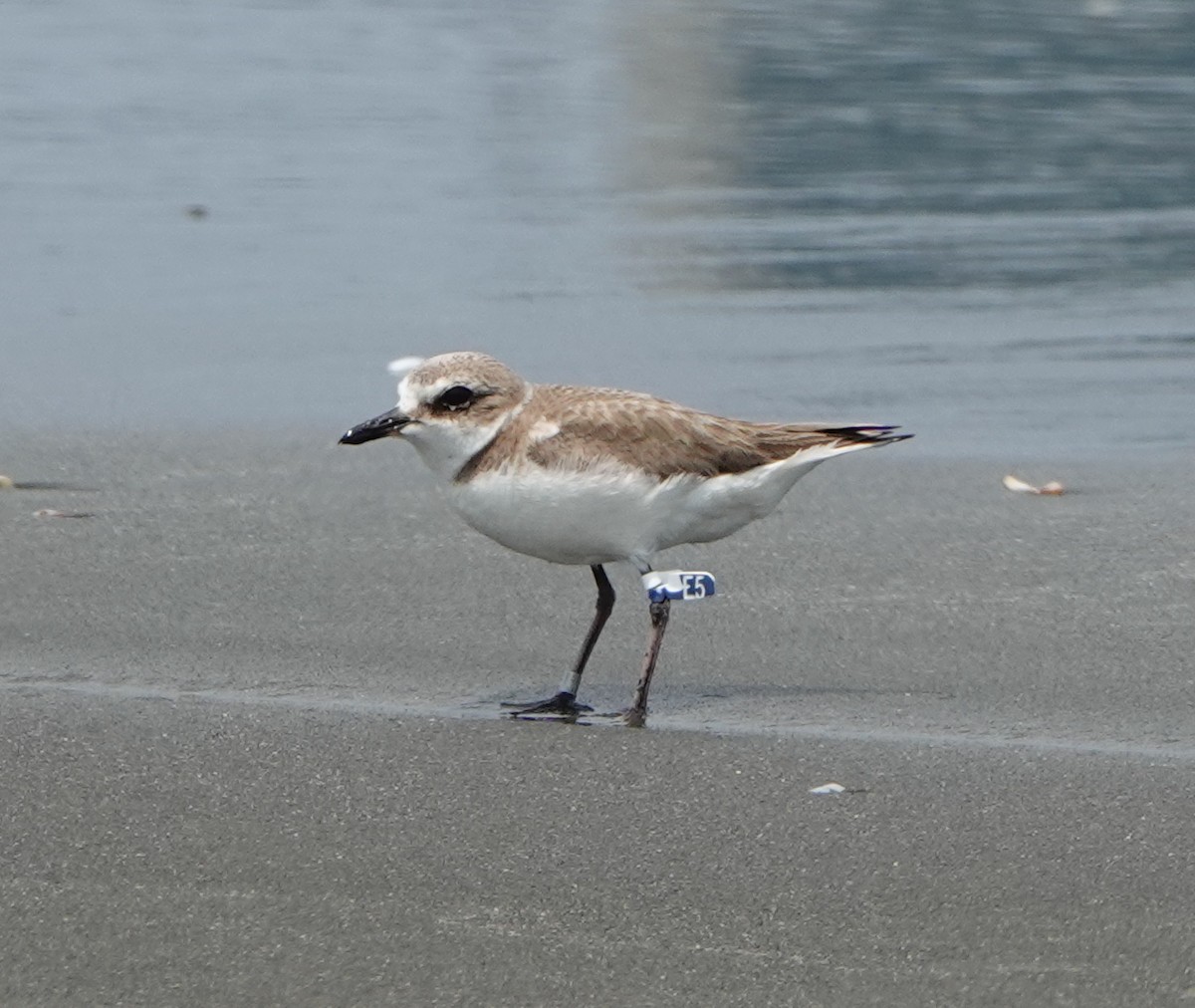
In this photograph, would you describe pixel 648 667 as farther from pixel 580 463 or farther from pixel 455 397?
pixel 455 397

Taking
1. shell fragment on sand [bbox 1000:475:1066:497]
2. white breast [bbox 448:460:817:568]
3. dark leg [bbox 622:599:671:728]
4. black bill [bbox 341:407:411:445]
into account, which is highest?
black bill [bbox 341:407:411:445]

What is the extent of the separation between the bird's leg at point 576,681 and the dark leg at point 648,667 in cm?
13

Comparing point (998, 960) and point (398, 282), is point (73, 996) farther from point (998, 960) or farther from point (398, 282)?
point (398, 282)

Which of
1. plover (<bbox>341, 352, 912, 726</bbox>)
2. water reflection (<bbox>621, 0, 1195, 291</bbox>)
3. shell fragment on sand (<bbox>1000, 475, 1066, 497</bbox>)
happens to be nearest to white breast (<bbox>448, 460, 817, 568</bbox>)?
plover (<bbox>341, 352, 912, 726</bbox>)

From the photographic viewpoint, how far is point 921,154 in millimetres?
14492

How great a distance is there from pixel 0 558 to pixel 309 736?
1.83 meters

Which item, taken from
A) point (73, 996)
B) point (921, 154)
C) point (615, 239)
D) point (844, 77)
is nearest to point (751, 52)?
point (844, 77)

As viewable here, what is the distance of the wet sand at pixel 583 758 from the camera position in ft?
12.7

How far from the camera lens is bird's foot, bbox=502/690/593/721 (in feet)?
17.2

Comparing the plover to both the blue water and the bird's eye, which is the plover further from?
the blue water

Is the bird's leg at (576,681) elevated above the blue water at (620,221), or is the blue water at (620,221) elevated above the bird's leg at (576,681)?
the bird's leg at (576,681)

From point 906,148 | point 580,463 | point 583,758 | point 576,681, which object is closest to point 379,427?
point 580,463

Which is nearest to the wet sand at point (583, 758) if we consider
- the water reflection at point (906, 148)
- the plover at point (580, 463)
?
the plover at point (580, 463)

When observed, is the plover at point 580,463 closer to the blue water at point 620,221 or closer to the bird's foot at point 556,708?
the bird's foot at point 556,708
